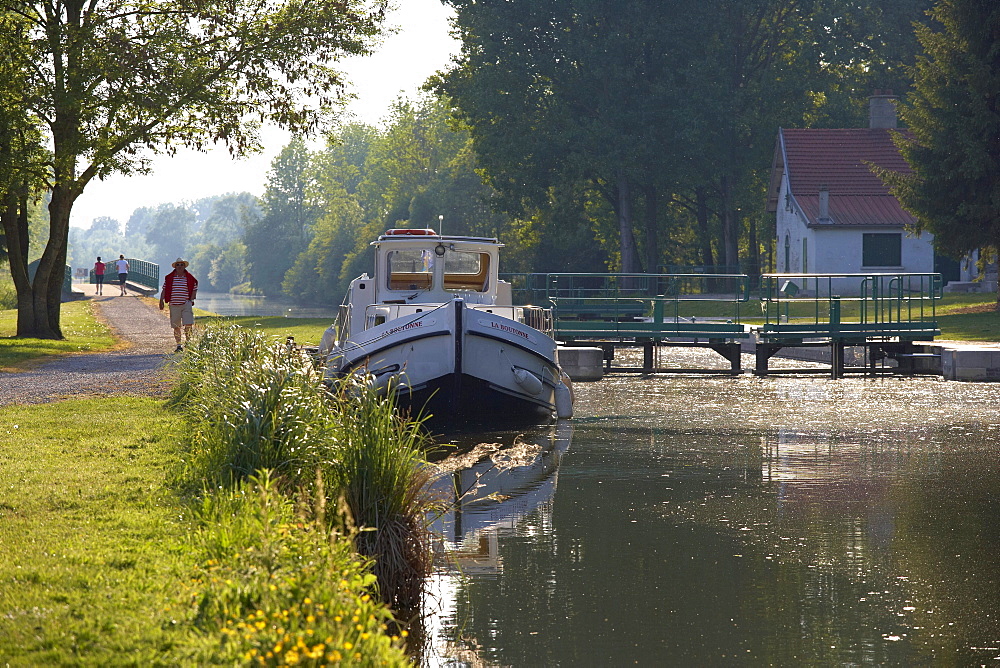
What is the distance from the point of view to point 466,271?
2069 cm

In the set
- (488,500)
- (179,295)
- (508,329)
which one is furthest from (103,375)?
(488,500)

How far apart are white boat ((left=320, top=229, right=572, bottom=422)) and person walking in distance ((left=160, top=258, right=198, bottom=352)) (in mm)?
5887

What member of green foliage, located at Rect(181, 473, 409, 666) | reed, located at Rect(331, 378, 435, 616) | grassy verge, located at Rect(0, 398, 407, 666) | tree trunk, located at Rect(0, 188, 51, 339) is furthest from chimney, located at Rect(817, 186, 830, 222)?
green foliage, located at Rect(181, 473, 409, 666)

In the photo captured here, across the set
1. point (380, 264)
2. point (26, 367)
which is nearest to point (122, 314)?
point (26, 367)

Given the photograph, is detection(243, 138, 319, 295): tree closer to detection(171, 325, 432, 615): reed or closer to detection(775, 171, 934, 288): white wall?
detection(775, 171, 934, 288): white wall

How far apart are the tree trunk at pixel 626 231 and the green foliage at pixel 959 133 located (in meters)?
20.7

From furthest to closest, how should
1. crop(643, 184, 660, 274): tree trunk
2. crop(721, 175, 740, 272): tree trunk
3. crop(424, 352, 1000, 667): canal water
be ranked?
crop(643, 184, 660, 274): tree trunk → crop(721, 175, 740, 272): tree trunk → crop(424, 352, 1000, 667): canal water

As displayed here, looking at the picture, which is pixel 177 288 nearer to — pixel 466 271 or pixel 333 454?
pixel 466 271

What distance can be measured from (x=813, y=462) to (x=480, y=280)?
305 inches

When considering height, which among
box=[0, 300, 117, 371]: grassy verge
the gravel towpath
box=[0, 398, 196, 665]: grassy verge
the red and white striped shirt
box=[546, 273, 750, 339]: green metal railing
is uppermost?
the red and white striped shirt

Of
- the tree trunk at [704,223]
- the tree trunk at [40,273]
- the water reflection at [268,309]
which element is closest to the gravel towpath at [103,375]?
the tree trunk at [40,273]

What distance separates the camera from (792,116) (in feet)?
196

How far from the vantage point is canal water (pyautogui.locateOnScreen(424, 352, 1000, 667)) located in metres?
7.61

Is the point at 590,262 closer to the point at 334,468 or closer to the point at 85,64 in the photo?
the point at 85,64
